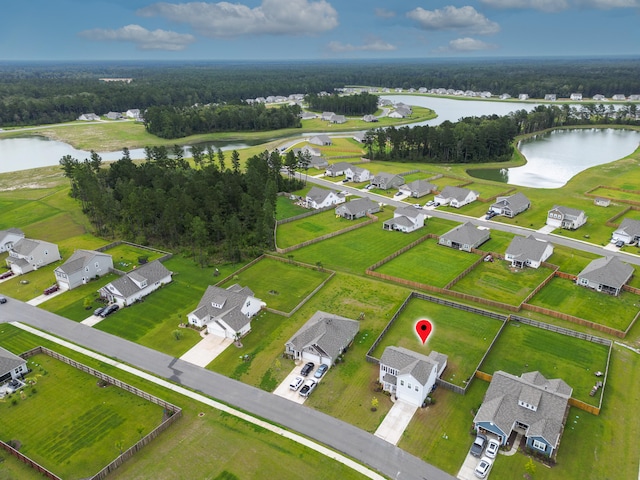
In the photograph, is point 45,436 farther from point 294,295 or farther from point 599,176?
point 599,176

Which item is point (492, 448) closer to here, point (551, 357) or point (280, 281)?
point (551, 357)

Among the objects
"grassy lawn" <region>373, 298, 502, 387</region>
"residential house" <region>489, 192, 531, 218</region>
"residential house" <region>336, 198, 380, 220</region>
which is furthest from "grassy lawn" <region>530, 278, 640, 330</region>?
"residential house" <region>336, 198, 380, 220</region>

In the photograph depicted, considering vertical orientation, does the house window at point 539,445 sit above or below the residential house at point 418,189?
below

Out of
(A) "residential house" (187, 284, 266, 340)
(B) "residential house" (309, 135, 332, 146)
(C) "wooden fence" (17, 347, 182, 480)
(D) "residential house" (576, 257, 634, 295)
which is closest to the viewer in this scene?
(C) "wooden fence" (17, 347, 182, 480)

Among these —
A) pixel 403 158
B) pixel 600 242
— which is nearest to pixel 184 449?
pixel 600 242

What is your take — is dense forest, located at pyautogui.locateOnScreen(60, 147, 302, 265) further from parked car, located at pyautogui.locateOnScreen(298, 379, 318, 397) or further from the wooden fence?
parked car, located at pyautogui.locateOnScreen(298, 379, 318, 397)

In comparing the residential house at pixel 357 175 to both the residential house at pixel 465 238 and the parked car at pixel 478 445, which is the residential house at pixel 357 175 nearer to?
the residential house at pixel 465 238

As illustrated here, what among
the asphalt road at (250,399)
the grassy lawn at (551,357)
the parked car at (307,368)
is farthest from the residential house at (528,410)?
the parked car at (307,368)
